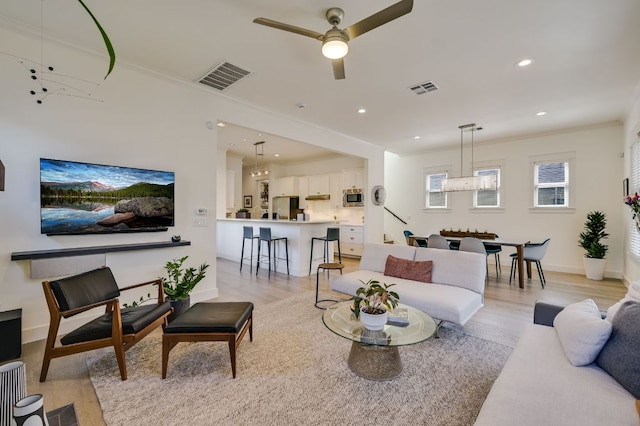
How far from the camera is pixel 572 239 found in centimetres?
597

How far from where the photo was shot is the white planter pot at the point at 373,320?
7.25 feet

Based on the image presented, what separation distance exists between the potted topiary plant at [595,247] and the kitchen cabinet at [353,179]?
15.4 ft

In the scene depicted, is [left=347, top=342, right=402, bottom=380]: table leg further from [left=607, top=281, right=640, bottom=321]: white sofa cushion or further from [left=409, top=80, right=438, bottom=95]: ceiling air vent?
[left=409, top=80, right=438, bottom=95]: ceiling air vent

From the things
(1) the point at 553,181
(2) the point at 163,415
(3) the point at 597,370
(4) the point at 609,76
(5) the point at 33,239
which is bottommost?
(2) the point at 163,415

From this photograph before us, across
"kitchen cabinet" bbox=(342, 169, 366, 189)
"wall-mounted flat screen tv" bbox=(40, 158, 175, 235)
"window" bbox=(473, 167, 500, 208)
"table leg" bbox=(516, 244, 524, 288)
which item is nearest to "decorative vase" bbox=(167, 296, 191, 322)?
"wall-mounted flat screen tv" bbox=(40, 158, 175, 235)

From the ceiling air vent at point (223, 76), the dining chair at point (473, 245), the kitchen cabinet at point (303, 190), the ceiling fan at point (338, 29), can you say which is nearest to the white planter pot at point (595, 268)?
the dining chair at point (473, 245)

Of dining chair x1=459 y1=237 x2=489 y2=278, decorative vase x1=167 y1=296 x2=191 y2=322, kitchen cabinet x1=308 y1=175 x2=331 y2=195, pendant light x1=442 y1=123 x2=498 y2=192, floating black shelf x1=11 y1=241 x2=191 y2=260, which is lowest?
decorative vase x1=167 y1=296 x2=191 y2=322

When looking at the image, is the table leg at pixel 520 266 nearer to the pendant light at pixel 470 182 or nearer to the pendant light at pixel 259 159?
the pendant light at pixel 470 182

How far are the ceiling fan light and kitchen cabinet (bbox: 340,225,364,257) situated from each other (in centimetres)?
567

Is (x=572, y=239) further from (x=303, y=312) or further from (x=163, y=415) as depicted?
(x=163, y=415)

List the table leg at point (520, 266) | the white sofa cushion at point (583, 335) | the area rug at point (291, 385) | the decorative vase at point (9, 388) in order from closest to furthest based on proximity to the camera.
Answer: the decorative vase at point (9, 388), the white sofa cushion at point (583, 335), the area rug at point (291, 385), the table leg at point (520, 266)

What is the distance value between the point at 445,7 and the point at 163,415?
3725 millimetres

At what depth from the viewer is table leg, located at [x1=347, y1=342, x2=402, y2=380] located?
2.28m

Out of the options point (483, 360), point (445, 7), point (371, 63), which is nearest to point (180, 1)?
point (371, 63)
